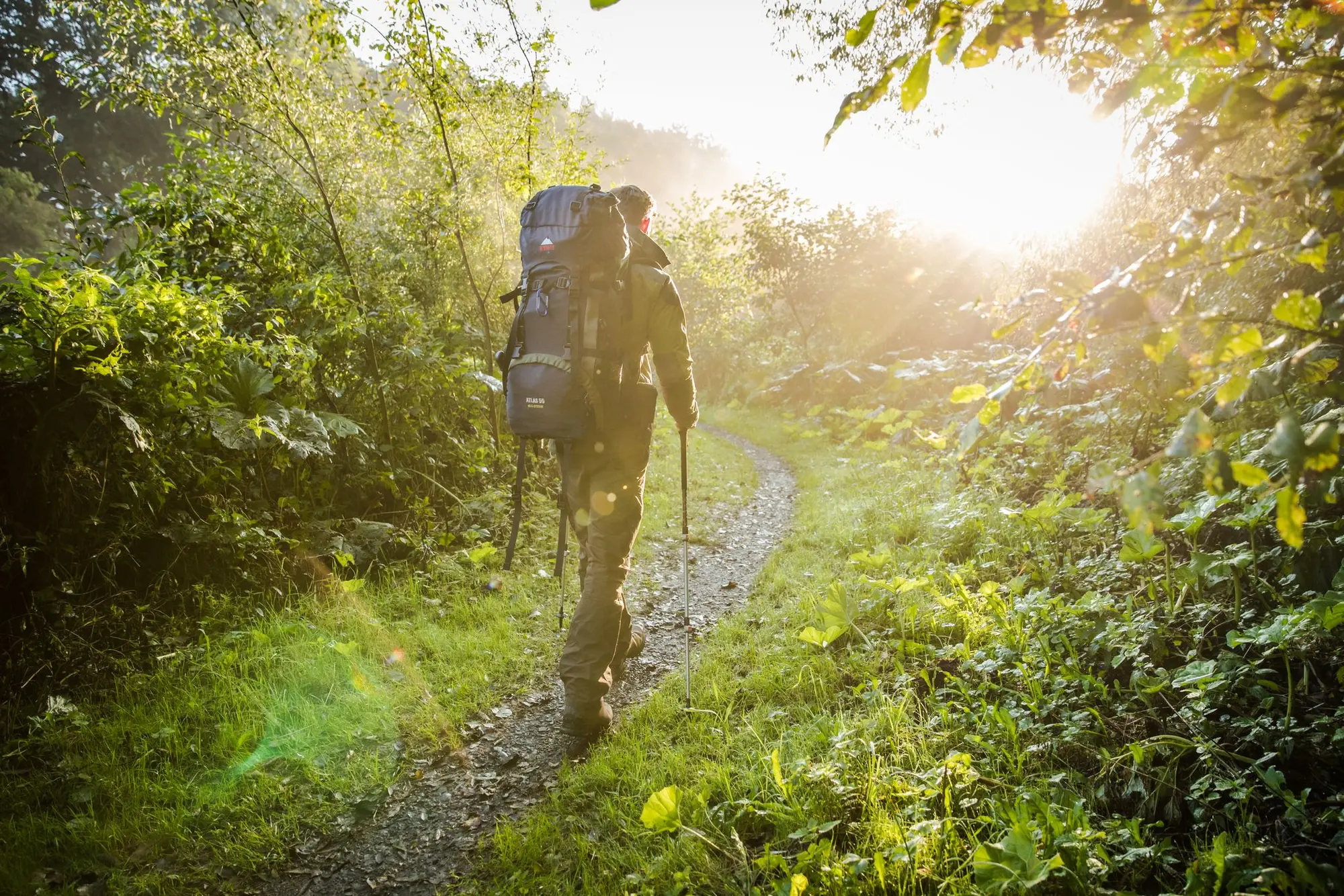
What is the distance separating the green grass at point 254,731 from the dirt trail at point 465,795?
134mm

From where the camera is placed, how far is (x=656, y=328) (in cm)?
379

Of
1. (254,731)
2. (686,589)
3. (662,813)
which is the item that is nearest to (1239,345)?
(662,813)

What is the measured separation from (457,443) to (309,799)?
4326 mm

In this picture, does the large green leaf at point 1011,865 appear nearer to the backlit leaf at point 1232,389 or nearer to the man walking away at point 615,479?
the backlit leaf at point 1232,389

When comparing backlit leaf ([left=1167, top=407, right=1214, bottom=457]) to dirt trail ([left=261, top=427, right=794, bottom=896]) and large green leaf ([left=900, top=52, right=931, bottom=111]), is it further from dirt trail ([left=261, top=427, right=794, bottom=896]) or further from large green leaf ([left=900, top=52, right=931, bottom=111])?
dirt trail ([left=261, top=427, right=794, bottom=896])

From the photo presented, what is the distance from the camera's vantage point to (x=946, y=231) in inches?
797

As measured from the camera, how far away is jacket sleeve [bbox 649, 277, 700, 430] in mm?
3770

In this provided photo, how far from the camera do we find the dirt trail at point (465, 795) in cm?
285

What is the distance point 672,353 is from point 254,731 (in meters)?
3.31

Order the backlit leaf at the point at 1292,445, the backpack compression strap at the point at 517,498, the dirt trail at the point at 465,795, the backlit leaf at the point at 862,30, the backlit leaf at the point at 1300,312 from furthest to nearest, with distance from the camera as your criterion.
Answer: the backpack compression strap at the point at 517,498 → the dirt trail at the point at 465,795 → the backlit leaf at the point at 862,30 → the backlit leaf at the point at 1300,312 → the backlit leaf at the point at 1292,445

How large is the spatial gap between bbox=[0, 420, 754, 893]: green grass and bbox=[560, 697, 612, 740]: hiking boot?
0.73 m

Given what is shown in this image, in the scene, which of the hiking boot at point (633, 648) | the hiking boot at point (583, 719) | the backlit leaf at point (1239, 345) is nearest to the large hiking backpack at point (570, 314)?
the hiking boot at point (583, 719)

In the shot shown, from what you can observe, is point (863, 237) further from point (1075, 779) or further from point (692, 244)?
point (1075, 779)

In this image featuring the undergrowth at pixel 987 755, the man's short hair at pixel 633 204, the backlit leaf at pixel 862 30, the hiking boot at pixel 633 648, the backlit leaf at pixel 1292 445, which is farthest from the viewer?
the hiking boot at pixel 633 648
